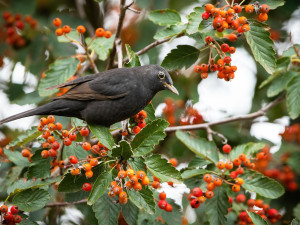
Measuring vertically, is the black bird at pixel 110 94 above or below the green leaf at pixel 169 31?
below

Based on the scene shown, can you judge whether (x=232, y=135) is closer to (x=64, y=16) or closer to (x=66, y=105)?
(x=66, y=105)

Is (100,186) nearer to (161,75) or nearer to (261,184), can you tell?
(161,75)

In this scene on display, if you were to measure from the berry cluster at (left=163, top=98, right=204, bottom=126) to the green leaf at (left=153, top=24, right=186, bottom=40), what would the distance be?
1.84 m

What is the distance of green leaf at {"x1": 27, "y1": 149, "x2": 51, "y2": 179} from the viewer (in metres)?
3.82

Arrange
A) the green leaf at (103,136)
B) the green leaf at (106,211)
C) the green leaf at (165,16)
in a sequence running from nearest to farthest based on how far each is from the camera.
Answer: the green leaf at (103,136), the green leaf at (106,211), the green leaf at (165,16)

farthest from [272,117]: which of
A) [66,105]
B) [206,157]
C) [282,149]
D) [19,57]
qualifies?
[19,57]

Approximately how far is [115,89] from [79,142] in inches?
26.4

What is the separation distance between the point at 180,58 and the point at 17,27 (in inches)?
104

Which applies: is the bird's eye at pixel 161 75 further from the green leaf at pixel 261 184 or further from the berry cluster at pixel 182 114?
the berry cluster at pixel 182 114

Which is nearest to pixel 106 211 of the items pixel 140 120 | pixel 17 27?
pixel 140 120

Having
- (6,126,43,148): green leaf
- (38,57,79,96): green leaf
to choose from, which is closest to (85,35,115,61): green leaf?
(38,57,79,96): green leaf

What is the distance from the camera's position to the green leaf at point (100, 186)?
326 cm

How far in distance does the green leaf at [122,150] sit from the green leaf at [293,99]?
1.95 m

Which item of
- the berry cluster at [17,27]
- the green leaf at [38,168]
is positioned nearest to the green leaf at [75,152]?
the green leaf at [38,168]
